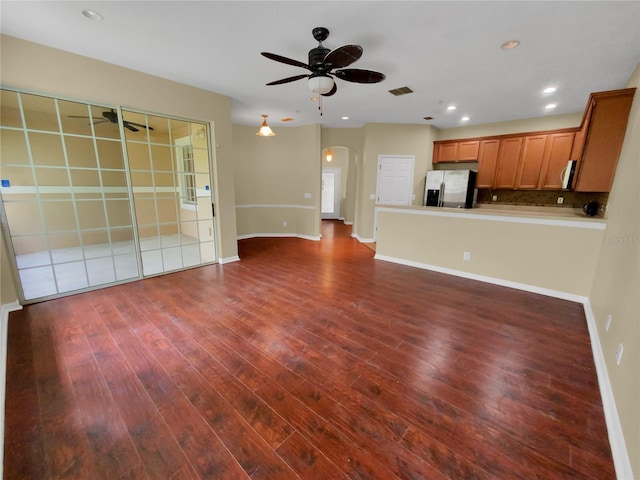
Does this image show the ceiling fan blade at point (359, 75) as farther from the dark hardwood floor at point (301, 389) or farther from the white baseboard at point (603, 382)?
the white baseboard at point (603, 382)

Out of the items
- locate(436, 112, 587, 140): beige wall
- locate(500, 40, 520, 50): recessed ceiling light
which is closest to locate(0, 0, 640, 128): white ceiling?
locate(500, 40, 520, 50): recessed ceiling light

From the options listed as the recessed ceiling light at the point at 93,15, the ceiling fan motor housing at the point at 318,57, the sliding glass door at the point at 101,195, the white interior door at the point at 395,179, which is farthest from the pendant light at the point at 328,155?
the recessed ceiling light at the point at 93,15

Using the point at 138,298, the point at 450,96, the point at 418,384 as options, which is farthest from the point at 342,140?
the point at 418,384

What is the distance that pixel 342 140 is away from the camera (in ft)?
21.3

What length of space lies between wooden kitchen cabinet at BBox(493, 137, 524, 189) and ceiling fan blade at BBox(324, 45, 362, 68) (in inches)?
182

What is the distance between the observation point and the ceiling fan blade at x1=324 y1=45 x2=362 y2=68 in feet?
6.75

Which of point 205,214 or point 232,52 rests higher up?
point 232,52

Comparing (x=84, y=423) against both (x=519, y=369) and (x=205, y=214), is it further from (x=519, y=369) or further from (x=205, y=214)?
(x=205, y=214)

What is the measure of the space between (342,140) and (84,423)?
6425 millimetres

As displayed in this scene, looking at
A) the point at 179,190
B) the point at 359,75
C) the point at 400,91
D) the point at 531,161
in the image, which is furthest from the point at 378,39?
the point at 531,161

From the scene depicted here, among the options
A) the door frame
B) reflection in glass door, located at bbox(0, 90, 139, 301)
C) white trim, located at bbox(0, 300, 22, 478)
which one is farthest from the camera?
the door frame

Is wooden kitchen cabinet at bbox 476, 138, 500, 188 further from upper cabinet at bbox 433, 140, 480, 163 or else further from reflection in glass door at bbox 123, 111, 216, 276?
reflection in glass door at bbox 123, 111, 216, 276

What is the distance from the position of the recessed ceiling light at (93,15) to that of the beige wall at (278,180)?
3.95m

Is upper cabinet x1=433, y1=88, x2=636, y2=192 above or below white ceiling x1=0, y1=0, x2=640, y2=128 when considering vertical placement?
below
